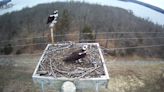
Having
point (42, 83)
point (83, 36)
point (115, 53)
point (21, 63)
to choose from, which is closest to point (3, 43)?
point (21, 63)

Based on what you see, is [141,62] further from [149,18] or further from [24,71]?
[24,71]

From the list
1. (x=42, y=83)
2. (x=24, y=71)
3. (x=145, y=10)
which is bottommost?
(x=24, y=71)

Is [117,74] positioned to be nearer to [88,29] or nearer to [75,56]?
[88,29]

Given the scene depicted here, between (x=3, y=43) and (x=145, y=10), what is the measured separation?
5.95 m

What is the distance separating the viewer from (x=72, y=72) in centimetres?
571

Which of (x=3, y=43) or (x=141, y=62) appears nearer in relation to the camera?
(x=141, y=62)

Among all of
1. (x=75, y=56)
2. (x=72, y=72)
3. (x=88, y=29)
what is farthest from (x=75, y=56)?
(x=88, y=29)

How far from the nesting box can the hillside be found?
196 inches

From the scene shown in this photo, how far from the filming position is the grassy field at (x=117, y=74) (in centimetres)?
908

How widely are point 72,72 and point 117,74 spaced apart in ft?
14.3

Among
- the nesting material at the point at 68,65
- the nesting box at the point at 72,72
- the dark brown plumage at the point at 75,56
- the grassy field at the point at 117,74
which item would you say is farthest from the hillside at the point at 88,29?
the dark brown plumage at the point at 75,56

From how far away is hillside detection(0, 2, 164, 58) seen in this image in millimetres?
11906

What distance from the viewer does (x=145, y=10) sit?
40.3 ft

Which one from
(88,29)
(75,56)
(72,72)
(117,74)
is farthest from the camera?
(88,29)
